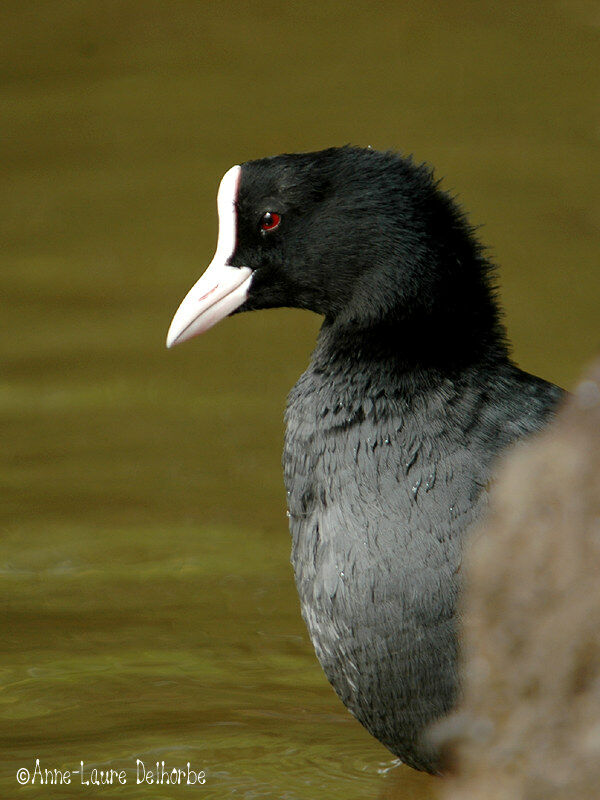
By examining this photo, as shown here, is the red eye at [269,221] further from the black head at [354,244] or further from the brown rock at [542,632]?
the brown rock at [542,632]

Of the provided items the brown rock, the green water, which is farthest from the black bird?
the brown rock

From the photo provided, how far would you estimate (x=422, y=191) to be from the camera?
8.09 ft

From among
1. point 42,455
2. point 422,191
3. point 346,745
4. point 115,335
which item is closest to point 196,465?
Result: point 42,455

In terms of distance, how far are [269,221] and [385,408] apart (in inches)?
16.2

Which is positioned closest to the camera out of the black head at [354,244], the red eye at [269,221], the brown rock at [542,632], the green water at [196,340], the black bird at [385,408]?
the brown rock at [542,632]

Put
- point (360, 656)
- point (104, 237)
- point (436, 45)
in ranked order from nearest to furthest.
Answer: point (360, 656), point (104, 237), point (436, 45)

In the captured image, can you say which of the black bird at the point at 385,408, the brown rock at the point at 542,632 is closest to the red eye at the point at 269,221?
the black bird at the point at 385,408

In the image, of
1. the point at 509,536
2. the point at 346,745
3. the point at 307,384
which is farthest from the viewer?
the point at 346,745

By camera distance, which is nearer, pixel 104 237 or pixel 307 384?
pixel 307 384

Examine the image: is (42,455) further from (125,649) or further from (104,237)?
(104,237)

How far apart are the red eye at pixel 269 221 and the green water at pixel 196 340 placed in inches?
37.9

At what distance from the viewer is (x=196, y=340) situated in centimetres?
464

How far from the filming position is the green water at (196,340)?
9.64 feet

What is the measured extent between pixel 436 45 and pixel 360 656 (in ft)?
14.4
